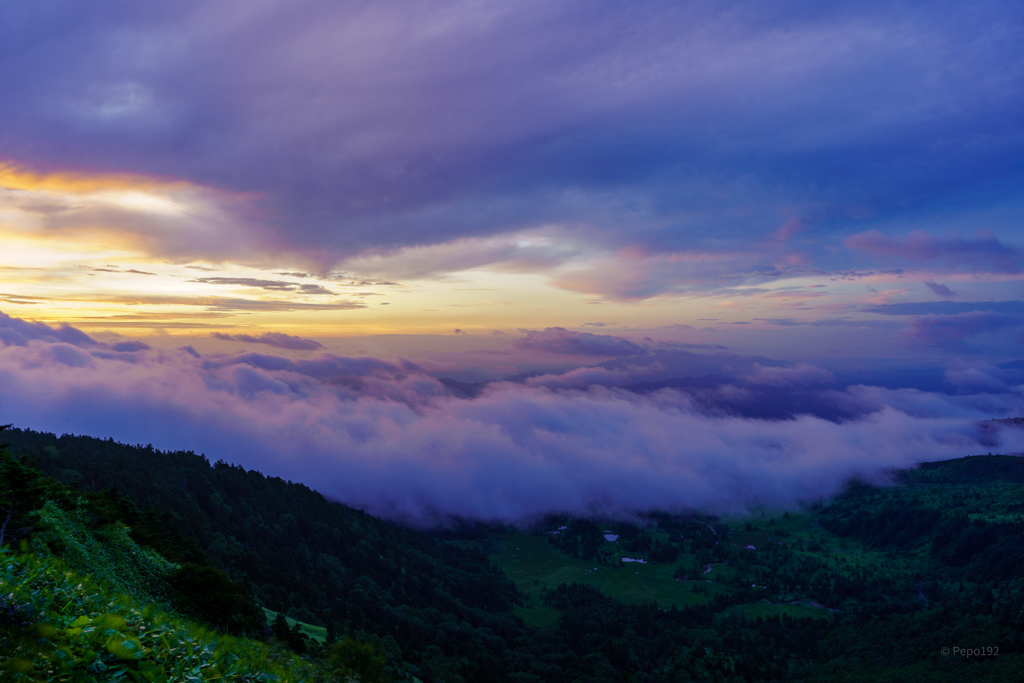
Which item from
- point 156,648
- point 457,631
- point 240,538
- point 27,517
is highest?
point 156,648

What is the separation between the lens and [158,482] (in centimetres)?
16162

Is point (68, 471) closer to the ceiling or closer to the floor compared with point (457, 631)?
closer to the ceiling

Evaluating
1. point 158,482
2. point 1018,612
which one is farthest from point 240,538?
point 1018,612

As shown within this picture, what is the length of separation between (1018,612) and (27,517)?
301 meters

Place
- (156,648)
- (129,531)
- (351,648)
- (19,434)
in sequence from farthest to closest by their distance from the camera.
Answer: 1. (19,434)
2. (129,531)
3. (351,648)
4. (156,648)

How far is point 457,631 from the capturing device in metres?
187

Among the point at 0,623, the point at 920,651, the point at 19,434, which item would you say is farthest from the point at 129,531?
the point at 920,651

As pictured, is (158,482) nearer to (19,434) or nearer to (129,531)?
(19,434)

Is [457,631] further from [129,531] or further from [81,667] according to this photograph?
[81,667]

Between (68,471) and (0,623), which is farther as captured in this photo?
(68,471)

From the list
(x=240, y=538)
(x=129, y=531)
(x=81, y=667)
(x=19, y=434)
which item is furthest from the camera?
(x=240, y=538)

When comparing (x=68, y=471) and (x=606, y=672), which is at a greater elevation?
(x=68, y=471)

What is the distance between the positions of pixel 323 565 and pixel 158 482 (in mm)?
A: 69054

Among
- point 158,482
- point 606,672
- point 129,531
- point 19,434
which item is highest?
point 129,531
